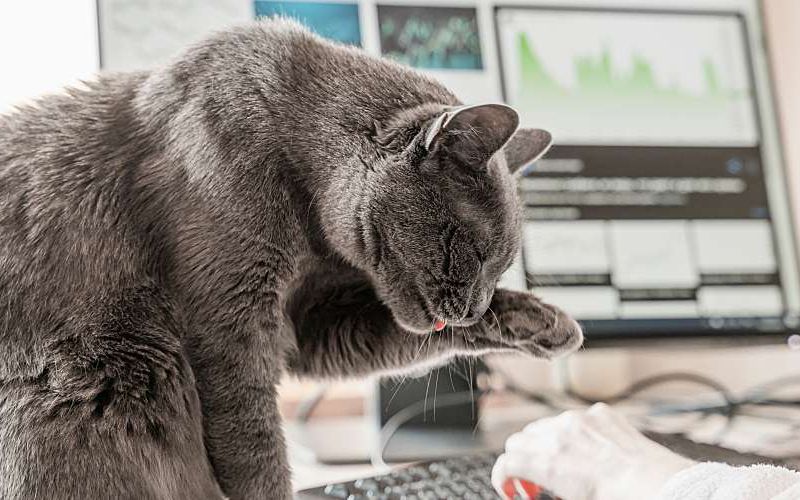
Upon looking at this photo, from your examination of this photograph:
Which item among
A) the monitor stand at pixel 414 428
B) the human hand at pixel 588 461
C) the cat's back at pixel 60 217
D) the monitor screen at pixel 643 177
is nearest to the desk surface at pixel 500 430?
the monitor stand at pixel 414 428

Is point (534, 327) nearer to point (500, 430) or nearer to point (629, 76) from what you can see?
point (500, 430)

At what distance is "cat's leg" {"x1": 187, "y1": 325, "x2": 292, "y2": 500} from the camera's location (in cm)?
68

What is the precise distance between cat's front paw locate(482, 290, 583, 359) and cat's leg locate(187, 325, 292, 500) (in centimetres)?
24

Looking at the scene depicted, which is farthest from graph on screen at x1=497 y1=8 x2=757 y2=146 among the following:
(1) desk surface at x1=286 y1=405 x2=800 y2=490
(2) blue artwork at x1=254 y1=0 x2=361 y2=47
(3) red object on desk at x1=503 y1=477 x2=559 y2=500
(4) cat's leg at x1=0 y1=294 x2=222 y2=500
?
(4) cat's leg at x1=0 y1=294 x2=222 y2=500

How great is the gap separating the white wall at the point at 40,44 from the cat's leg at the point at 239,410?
0.61 m

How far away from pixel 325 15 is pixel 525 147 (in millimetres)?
389

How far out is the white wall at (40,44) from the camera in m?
1.12

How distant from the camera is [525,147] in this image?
854 millimetres

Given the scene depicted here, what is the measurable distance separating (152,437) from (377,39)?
647mm

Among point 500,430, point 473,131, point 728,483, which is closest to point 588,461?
point 728,483

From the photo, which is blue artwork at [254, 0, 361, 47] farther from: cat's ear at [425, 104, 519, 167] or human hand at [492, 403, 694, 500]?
human hand at [492, 403, 694, 500]

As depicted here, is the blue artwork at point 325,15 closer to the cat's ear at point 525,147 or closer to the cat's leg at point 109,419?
the cat's ear at point 525,147

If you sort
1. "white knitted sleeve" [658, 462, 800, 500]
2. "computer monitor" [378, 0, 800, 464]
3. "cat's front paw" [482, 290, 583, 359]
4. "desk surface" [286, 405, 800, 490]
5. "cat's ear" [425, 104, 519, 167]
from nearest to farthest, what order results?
"white knitted sleeve" [658, 462, 800, 500] → "cat's ear" [425, 104, 519, 167] → "cat's front paw" [482, 290, 583, 359] → "desk surface" [286, 405, 800, 490] → "computer monitor" [378, 0, 800, 464]

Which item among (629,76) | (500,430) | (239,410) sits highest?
A: (629,76)
